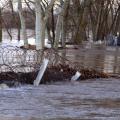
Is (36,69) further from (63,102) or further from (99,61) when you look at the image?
(99,61)

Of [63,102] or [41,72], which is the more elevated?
[41,72]

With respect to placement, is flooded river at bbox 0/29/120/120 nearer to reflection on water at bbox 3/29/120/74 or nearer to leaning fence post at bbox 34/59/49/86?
leaning fence post at bbox 34/59/49/86

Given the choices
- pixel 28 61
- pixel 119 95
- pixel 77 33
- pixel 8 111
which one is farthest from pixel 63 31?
pixel 8 111

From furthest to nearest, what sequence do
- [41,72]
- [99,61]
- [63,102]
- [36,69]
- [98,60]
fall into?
1. [98,60]
2. [99,61]
3. [36,69]
4. [41,72]
5. [63,102]

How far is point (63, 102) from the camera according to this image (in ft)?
35.8

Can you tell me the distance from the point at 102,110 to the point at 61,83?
4.29m

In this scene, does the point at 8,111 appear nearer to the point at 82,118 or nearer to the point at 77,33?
the point at 82,118

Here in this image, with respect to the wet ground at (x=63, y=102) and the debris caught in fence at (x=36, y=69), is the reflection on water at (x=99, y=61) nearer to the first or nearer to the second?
the debris caught in fence at (x=36, y=69)

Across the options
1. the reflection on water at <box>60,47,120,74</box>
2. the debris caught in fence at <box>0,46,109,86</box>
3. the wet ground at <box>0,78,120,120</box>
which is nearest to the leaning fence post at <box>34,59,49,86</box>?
the debris caught in fence at <box>0,46,109,86</box>

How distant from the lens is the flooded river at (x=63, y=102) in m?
9.34

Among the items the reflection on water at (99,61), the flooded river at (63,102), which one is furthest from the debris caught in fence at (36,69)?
the reflection on water at (99,61)

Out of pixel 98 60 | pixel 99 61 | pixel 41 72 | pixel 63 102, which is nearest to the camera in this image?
pixel 63 102

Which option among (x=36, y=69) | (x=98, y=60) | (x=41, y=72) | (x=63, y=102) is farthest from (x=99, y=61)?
(x=63, y=102)

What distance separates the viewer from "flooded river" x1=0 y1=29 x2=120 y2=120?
9.34m
